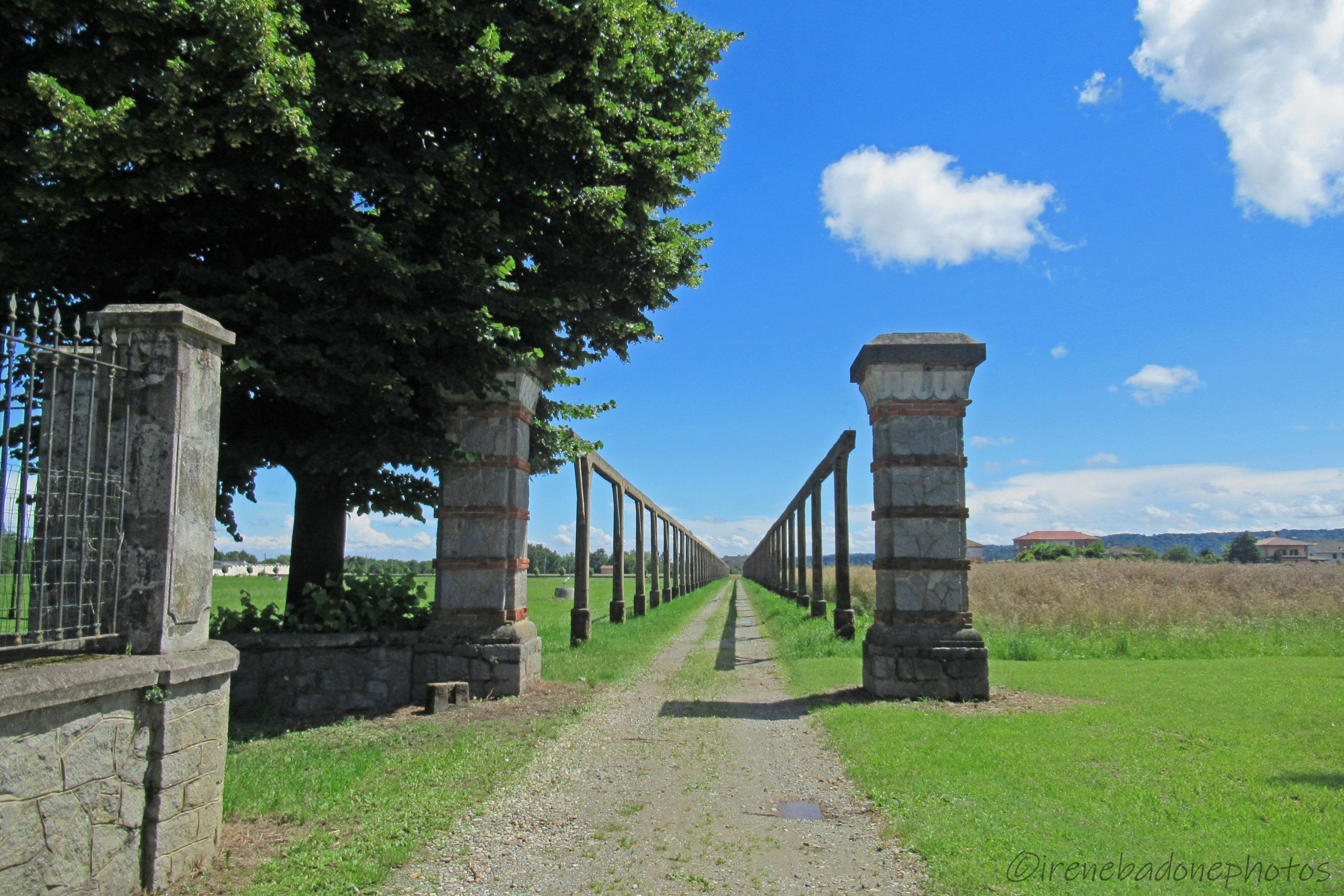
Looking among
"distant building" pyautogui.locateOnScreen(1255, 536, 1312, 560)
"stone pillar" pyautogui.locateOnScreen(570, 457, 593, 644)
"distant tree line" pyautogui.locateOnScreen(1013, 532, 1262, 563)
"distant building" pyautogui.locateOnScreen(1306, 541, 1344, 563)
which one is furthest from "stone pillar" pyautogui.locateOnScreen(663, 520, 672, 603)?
"distant building" pyautogui.locateOnScreen(1306, 541, 1344, 563)

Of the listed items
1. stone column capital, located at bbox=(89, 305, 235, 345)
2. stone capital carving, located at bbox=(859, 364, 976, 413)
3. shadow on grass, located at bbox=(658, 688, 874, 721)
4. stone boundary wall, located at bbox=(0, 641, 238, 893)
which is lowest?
shadow on grass, located at bbox=(658, 688, 874, 721)

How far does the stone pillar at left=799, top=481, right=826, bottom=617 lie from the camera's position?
688 inches

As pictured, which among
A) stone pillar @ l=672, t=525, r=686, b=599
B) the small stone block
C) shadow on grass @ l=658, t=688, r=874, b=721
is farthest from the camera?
stone pillar @ l=672, t=525, r=686, b=599

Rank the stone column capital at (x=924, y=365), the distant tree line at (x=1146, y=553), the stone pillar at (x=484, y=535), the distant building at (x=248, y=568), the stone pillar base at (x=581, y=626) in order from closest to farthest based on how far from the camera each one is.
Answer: the stone column capital at (x=924, y=365)
the stone pillar at (x=484, y=535)
the stone pillar base at (x=581, y=626)
the distant tree line at (x=1146, y=553)
the distant building at (x=248, y=568)

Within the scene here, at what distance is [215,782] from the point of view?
4242mm

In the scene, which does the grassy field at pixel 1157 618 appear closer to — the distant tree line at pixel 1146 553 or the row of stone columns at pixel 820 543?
the row of stone columns at pixel 820 543

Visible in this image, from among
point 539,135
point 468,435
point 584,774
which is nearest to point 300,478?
point 468,435

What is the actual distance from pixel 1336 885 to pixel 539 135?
776 centimetres

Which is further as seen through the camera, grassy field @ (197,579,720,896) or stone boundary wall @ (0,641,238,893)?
grassy field @ (197,579,720,896)

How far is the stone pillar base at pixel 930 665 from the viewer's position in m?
8.27

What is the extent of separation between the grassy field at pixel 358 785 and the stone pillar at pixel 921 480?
3430mm

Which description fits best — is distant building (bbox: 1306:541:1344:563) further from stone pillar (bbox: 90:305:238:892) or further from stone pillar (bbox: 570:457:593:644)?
stone pillar (bbox: 90:305:238:892)

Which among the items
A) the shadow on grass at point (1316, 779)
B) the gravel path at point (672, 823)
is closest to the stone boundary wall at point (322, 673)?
the gravel path at point (672, 823)

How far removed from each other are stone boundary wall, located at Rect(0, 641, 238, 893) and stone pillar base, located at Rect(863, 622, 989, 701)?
19.8ft
